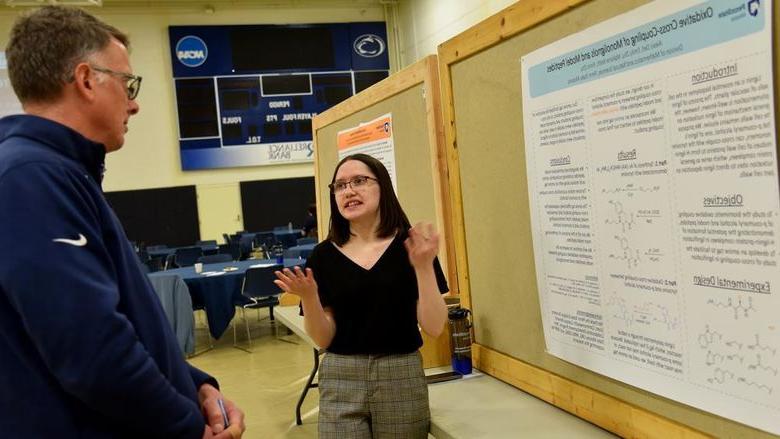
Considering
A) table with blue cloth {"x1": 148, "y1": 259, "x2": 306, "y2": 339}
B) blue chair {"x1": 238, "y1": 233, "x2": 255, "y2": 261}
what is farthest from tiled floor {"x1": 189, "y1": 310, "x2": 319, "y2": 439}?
blue chair {"x1": 238, "y1": 233, "x2": 255, "y2": 261}

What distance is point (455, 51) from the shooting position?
97.7 inches

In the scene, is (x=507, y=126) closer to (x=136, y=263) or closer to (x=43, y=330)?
(x=136, y=263)

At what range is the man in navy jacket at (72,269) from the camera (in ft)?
3.47

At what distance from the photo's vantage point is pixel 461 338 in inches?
101

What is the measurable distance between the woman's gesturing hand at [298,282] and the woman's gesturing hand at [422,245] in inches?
12.4

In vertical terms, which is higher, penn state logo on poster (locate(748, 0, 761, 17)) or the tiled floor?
penn state logo on poster (locate(748, 0, 761, 17))

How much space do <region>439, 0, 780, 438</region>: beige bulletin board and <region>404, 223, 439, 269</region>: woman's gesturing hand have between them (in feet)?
1.16

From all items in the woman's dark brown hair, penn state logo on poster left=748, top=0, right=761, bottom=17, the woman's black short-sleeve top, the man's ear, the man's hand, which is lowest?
the man's hand

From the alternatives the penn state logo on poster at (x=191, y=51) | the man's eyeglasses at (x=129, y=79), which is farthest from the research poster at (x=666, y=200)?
the penn state logo on poster at (x=191, y=51)

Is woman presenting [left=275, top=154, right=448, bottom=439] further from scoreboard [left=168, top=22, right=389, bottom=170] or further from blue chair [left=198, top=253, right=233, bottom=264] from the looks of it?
scoreboard [left=168, top=22, right=389, bottom=170]

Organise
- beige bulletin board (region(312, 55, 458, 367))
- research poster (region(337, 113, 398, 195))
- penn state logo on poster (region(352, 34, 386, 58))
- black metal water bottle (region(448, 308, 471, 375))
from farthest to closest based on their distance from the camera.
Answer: penn state logo on poster (region(352, 34, 386, 58)) < research poster (region(337, 113, 398, 195)) < beige bulletin board (region(312, 55, 458, 367)) < black metal water bottle (region(448, 308, 471, 375))

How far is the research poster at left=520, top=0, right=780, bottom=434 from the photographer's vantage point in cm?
132

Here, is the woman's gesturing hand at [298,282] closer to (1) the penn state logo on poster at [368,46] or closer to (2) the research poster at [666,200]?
(2) the research poster at [666,200]

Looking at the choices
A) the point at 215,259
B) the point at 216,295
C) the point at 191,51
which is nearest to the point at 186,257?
the point at 215,259
